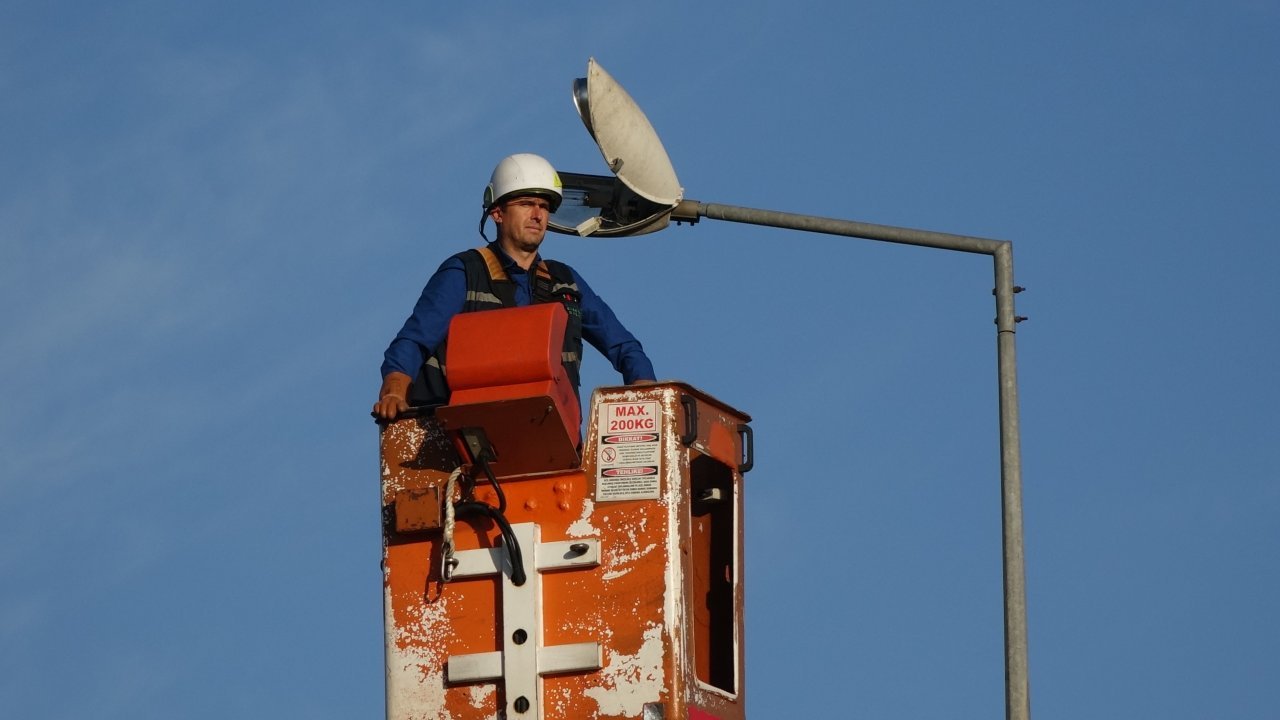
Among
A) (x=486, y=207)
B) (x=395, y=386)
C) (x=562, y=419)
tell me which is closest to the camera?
(x=562, y=419)

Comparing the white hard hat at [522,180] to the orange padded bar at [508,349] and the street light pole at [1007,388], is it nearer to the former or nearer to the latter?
the street light pole at [1007,388]

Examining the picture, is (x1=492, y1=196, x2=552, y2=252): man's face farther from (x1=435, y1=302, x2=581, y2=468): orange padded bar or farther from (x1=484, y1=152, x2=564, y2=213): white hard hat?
(x1=435, y1=302, x2=581, y2=468): orange padded bar

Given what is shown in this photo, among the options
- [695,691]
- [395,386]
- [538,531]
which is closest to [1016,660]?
[695,691]

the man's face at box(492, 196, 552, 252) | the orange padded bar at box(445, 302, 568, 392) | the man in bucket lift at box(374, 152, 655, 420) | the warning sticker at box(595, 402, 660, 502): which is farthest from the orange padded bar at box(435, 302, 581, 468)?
the man's face at box(492, 196, 552, 252)

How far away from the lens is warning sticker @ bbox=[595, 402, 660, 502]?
12695mm

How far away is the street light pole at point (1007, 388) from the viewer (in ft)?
43.3

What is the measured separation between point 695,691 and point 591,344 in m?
2.64

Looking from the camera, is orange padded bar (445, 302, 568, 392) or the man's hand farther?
the man's hand

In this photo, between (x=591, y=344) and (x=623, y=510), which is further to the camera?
(x=591, y=344)

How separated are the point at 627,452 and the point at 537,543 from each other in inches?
24.8

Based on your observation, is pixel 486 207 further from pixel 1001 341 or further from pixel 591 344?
pixel 1001 341

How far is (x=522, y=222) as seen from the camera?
14.3m

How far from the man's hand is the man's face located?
49.8 inches

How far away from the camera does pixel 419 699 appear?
12812mm
